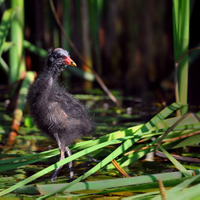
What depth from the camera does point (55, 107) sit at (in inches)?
111

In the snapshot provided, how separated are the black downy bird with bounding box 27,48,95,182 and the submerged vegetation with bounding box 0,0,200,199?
0.52 feet

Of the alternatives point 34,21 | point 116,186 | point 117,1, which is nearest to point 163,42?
point 117,1

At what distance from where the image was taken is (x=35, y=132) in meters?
3.94

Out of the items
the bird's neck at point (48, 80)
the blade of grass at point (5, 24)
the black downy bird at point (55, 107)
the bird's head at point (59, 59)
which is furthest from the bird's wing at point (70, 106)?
the blade of grass at point (5, 24)

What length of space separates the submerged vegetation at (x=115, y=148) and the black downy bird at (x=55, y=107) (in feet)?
0.52

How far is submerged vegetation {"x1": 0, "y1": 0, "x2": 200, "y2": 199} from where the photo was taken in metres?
2.16

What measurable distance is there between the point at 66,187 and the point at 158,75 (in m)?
4.86

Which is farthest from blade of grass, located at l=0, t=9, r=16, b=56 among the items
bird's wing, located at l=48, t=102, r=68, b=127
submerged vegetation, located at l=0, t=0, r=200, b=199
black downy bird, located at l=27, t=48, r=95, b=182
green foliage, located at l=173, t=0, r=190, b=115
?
green foliage, located at l=173, t=0, r=190, b=115

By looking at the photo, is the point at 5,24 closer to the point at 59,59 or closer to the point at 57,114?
the point at 59,59

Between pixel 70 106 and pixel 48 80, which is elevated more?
pixel 48 80

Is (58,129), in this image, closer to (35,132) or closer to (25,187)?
(25,187)

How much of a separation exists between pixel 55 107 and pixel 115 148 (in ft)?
2.22

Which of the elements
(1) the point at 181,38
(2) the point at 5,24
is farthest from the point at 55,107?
(2) the point at 5,24

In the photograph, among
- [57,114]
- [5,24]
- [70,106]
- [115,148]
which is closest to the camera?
[57,114]
